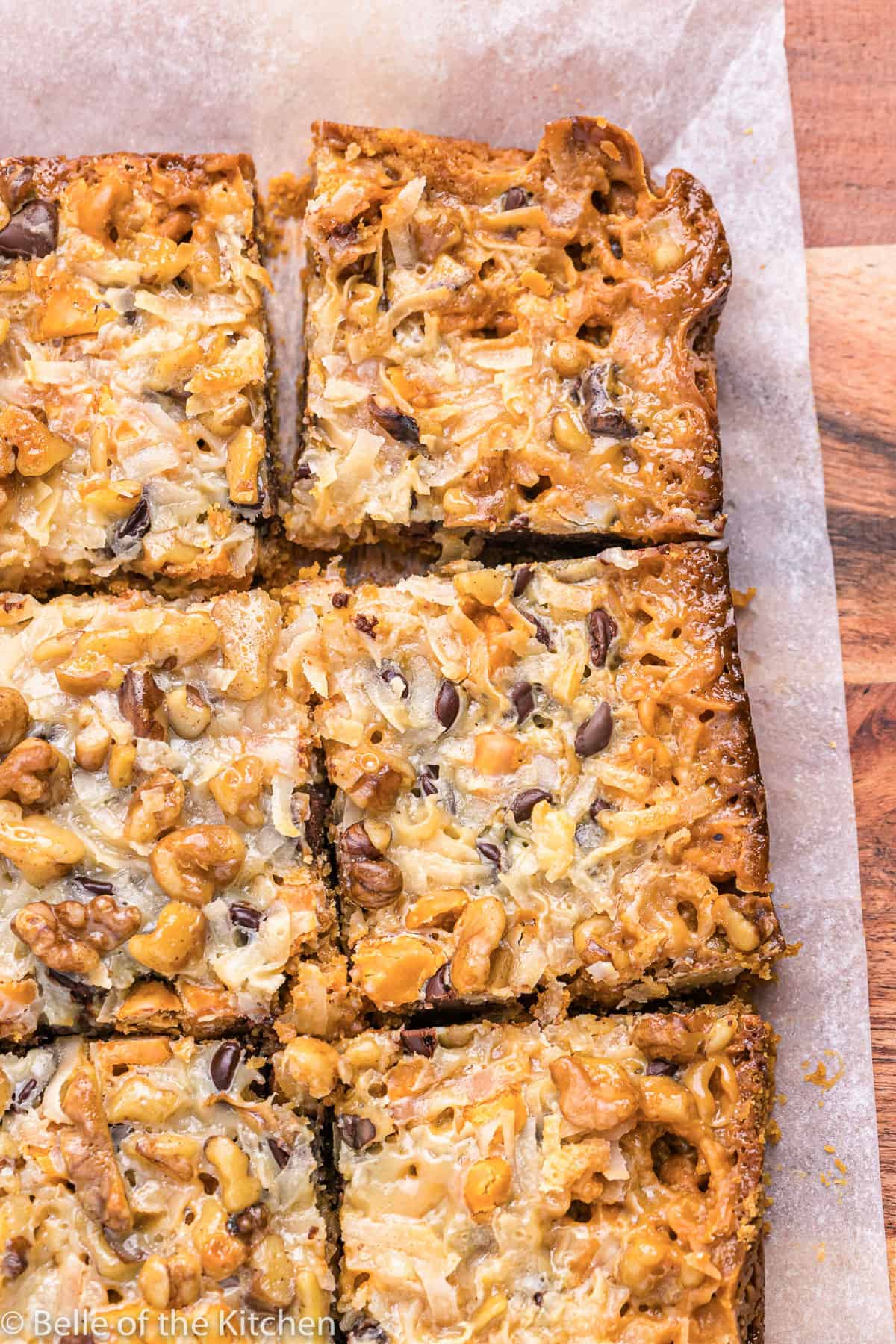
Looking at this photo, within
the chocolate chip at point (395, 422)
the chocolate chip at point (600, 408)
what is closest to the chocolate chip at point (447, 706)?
the chocolate chip at point (395, 422)

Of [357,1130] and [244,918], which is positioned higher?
[244,918]

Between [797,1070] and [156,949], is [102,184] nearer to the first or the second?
[156,949]

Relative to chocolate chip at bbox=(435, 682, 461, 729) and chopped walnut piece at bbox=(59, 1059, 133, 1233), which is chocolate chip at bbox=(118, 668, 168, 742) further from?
chopped walnut piece at bbox=(59, 1059, 133, 1233)

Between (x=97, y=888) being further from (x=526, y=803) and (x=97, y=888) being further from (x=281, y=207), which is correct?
(x=281, y=207)

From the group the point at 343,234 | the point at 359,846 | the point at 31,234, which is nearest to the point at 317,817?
the point at 359,846

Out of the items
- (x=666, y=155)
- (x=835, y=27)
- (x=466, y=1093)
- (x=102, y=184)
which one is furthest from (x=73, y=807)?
(x=835, y=27)

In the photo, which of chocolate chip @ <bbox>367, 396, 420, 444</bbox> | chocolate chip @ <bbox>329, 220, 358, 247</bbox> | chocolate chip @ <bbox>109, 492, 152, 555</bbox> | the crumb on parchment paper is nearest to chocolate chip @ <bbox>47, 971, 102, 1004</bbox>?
chocolate chip @ <bbox>109, 492, 152, 555</bbox>

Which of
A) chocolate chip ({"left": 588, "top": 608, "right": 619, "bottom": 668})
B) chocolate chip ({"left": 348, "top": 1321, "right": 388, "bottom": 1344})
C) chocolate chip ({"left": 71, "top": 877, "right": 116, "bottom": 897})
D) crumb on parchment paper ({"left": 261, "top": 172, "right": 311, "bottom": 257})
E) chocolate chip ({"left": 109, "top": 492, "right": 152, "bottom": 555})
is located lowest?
chocolate chip ({"left": 348, "top": 1321, "right": 388, "bottom": 1344})
